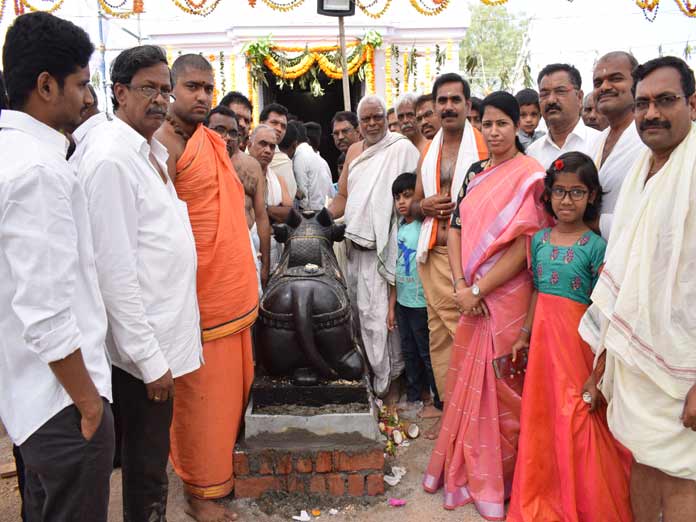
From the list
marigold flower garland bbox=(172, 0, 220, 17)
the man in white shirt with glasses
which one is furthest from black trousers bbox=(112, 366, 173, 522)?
marigold flower garland bbox=(172, 0, 220, 17)

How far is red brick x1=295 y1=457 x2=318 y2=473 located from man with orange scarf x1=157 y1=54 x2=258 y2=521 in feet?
1.22

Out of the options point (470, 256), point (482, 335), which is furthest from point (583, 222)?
point (482, 335)

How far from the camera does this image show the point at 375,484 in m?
3.02

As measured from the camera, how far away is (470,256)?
10.0 ft

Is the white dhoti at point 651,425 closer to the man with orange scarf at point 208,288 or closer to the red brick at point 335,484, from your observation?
the red brick at point 335,484

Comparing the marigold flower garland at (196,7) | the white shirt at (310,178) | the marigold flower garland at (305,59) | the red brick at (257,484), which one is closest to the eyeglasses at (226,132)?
the white shirt at (310,178)

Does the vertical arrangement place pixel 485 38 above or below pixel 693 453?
above

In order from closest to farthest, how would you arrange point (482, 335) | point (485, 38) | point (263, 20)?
point (482, 335) → point (263, 20) → point (485, 38)

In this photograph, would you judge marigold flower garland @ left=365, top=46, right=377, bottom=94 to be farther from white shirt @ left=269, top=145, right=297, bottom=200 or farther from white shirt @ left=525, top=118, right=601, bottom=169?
white shirt @ left=525, top=118, right=601, bottom=169

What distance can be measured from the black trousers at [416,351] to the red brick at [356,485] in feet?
3.91

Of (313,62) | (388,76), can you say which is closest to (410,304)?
(313,62)

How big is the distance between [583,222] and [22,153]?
2.44 m

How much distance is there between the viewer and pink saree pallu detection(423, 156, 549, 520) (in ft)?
9.45

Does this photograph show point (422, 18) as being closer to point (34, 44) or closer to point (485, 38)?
point (34, 44)
